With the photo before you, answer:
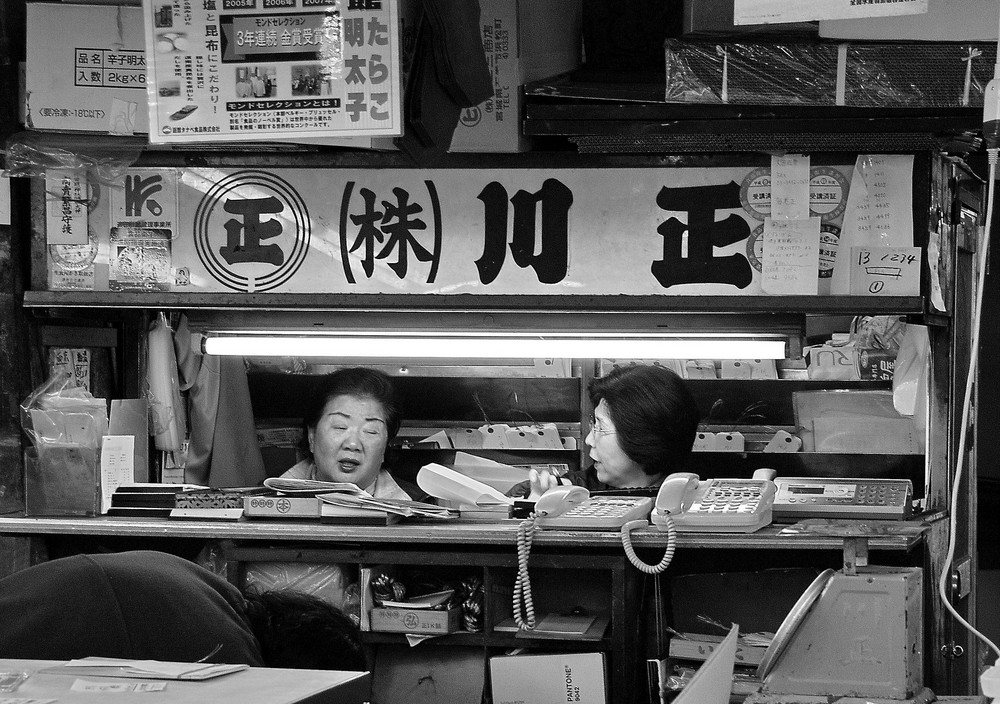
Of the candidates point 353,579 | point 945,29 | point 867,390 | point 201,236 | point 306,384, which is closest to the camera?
point 945,29

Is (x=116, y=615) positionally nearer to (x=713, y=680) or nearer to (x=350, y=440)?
(x=713, y=680)

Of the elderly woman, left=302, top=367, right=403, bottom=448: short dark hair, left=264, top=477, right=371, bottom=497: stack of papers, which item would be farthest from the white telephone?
left=302, top=367, right=403, bottom=448: short dark hair

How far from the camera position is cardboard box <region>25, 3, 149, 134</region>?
4332 mm

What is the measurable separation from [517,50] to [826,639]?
2.37 m

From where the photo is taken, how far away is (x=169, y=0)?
11.2 ft

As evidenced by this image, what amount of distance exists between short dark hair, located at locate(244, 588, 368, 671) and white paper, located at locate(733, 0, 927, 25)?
154 centimetres

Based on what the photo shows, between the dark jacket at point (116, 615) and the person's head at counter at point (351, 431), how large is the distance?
3252mm

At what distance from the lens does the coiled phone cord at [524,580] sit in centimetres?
379

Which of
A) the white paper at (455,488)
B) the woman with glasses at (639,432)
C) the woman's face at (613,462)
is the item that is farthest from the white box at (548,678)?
the woman's face at (613,462)

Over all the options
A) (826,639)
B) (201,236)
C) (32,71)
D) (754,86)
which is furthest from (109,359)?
(826,639)

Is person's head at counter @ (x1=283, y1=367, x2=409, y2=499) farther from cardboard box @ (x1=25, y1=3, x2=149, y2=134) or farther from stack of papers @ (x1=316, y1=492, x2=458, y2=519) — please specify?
cardboard box @ (x1=25, y1=3, x2=149, y2=134)

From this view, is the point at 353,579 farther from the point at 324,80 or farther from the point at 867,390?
the point at 867,390

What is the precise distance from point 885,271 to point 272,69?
222cm

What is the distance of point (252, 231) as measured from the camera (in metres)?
4.39
